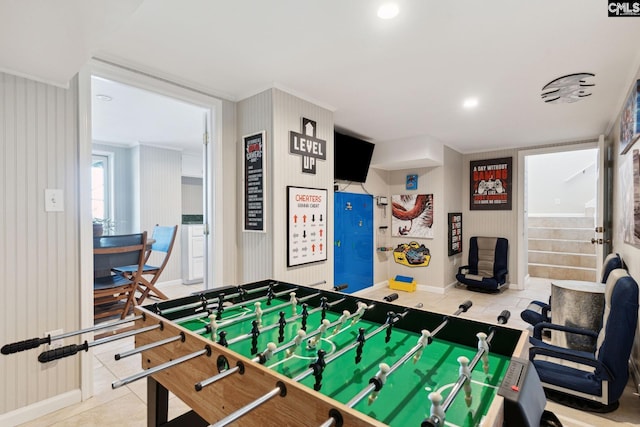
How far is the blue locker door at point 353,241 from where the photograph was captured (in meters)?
4.53

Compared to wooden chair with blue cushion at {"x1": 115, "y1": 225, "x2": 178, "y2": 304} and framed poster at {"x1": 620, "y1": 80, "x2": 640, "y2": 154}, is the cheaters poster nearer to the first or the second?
framed poster at {"x1": 620, "y1": 80, "x2": 640, "y2": 154}

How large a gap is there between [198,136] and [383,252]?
12.0 feet

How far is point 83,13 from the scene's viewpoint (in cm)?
132

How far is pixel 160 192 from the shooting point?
5.64 metres

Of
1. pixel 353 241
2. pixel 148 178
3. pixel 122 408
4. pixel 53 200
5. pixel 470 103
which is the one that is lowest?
pixel 122 408

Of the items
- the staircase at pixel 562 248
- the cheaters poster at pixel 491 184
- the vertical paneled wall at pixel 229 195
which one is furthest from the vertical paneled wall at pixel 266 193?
the staircase at pixel 562 248

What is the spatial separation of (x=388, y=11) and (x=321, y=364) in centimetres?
186

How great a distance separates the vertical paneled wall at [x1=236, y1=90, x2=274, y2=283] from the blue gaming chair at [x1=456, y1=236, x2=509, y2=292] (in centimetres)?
376

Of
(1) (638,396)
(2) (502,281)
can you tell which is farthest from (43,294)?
(2) (502,281)

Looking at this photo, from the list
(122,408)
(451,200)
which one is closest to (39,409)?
(122,408)

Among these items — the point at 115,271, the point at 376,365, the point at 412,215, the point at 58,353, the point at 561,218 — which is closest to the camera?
the point at 58,353

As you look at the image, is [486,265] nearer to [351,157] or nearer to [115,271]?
[351,157]

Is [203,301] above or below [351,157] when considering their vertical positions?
below

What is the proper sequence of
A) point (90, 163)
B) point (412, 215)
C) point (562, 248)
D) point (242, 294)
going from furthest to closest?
point (562, 248), point (412, 215), point (90, 163), point (242, 294)
